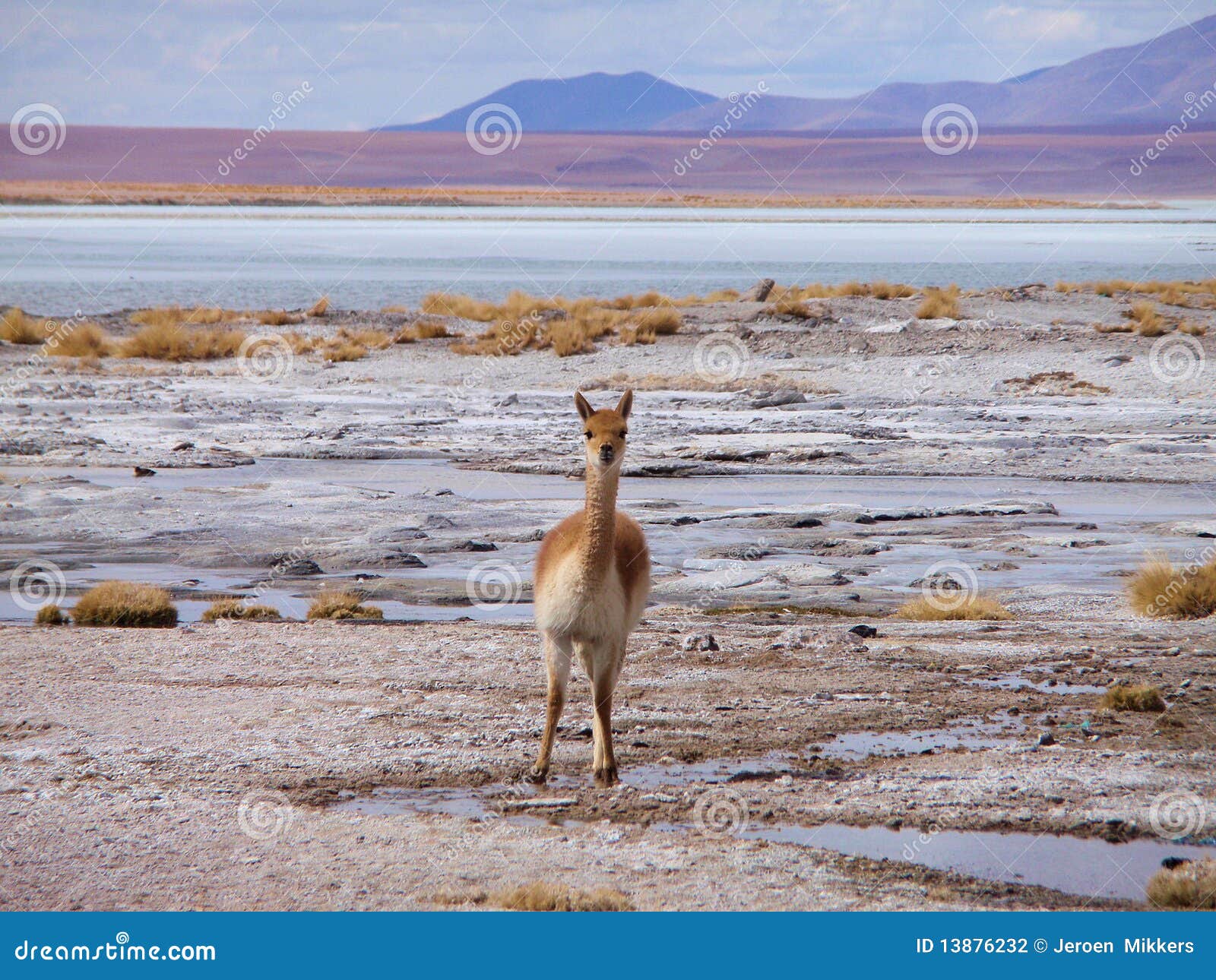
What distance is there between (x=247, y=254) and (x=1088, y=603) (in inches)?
2422

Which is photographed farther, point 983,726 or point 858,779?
point 983,726

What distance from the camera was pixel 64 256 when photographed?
2515 inches

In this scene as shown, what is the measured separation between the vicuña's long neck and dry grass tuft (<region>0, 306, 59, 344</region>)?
26.5 meters

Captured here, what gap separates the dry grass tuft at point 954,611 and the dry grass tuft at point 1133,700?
7.68 feet

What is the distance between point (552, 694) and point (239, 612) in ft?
14.3

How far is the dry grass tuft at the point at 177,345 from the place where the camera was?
29.5m

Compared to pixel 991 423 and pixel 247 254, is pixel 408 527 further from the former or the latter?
pixel 247 254

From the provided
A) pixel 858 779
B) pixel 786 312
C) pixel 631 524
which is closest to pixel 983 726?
pixel 858 779

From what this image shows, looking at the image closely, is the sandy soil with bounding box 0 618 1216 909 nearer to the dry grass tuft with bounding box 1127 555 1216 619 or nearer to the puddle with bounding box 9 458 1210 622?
the dry grass tuft with bounding box 1127 555 1216 619

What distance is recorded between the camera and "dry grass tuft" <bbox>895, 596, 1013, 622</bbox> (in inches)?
403

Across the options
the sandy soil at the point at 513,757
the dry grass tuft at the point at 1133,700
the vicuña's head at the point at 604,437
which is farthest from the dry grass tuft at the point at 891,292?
the vicuña's head at the point at 604,437

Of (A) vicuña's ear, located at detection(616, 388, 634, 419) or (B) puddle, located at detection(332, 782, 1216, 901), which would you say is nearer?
(B) puddle, located at detection(332, 782, 1216, 901)

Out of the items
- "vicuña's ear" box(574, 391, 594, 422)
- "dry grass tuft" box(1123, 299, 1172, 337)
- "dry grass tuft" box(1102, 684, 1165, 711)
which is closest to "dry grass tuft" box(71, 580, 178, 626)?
"vicuña's ear" box(574, 391, 594, 422)

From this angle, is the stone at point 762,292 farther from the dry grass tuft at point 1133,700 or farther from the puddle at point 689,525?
the dry grass tuft at point 1133,700
